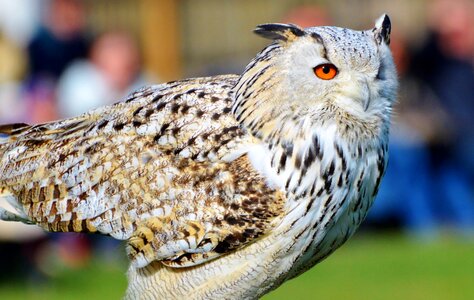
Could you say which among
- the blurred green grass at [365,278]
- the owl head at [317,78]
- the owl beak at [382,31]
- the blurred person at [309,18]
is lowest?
the blurred green grass at [365,278]

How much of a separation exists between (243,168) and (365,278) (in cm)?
560

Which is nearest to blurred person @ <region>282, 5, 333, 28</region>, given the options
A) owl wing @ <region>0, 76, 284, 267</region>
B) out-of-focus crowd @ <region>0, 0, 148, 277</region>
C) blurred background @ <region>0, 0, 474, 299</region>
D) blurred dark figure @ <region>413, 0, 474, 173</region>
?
blurred background @ <region>0, 0, 474, 299</region>

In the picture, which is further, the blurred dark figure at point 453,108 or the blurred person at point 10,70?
the blurred dark figure at point 453,108

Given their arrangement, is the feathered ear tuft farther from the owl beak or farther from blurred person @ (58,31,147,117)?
blurred person @ (58,31,147,117)

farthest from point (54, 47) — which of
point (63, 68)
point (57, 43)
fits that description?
point (63, 68)

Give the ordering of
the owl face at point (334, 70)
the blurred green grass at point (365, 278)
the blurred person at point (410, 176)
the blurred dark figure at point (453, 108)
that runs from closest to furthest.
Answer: the owl face at point (334, 70) < the blurred green grass at point (365, 278) < the blurred person at point (410, 176) < the blurred dark figure at point (453, 108)

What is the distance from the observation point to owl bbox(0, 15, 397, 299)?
5738mm

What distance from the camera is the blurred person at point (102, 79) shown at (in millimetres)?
12758

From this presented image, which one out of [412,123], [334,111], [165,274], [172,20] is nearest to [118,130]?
[165,274]

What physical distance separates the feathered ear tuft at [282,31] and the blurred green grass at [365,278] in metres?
4.65

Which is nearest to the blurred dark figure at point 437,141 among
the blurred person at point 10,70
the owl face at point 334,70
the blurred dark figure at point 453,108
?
the blurred dark figure at point 453,108

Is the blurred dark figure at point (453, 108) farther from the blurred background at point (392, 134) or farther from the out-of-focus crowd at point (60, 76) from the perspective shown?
the out-of-focus crowd at point (60, 76)

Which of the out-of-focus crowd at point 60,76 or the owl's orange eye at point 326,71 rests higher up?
the owl's orange eye at point 326,71

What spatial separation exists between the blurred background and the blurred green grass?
0.04 ft
